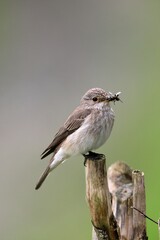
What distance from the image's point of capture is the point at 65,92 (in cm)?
1363

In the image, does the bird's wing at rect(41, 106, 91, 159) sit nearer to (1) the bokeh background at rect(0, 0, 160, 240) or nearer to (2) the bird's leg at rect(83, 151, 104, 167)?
(2) the bird's leg at rect(83, 151, 104, 167)

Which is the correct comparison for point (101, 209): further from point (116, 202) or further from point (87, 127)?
point (87, 127)

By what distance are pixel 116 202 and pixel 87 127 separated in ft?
4.81

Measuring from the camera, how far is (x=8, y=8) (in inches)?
605

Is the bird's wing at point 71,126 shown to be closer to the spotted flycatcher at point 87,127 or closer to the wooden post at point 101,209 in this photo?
the spotted flycatcher at point 87,127

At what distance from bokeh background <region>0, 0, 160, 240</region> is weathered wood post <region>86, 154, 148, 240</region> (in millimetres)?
2912

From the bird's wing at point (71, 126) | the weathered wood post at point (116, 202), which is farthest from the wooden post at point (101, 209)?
the bird's wing at point (71, 126)

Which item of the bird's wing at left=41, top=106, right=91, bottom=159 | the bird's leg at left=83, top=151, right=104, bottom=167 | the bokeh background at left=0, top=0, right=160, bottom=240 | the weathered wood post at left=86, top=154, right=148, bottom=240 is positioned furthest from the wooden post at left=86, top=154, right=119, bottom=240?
the bokeh background at left=0, top=0, right=160, bottom=240

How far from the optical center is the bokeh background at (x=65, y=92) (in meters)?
10.9

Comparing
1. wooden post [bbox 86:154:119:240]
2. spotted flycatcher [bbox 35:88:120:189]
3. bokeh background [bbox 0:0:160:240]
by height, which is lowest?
wooden post [bbox 86:154:119:240]

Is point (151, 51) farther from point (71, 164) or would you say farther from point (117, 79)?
point (71, 164)

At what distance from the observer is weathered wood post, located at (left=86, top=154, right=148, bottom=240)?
225 inches

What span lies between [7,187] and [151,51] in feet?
12.9

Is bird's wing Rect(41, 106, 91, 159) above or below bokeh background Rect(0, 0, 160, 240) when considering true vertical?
below
